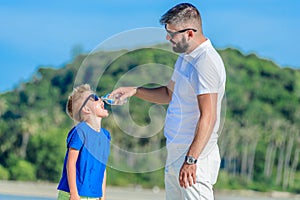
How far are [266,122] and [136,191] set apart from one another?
48.4 feet

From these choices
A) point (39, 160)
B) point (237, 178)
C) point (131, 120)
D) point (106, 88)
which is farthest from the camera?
point (237, 178)

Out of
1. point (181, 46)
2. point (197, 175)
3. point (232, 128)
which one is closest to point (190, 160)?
point (197, 175)

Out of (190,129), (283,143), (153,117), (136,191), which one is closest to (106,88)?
(153,117)

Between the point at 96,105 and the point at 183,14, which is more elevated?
the point at 183,14

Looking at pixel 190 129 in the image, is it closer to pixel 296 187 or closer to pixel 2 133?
pixel 2 133

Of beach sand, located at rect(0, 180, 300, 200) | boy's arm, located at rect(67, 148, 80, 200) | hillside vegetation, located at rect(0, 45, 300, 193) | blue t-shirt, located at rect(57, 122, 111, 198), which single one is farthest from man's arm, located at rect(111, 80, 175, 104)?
beach sand, located at rect(0, 180, 300, 200)

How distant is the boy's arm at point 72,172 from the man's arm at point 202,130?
0.57 meters

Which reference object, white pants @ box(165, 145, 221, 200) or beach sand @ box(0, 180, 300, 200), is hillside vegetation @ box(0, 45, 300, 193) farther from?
white pants @ box(165, 145, 221, 200)

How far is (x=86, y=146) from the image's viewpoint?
171 inches

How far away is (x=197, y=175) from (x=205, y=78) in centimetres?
45

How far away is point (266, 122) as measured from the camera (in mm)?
56125

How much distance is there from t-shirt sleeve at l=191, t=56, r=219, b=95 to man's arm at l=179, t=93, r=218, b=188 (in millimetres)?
27

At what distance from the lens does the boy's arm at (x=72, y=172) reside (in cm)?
429

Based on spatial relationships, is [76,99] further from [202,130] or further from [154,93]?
[202,130]
